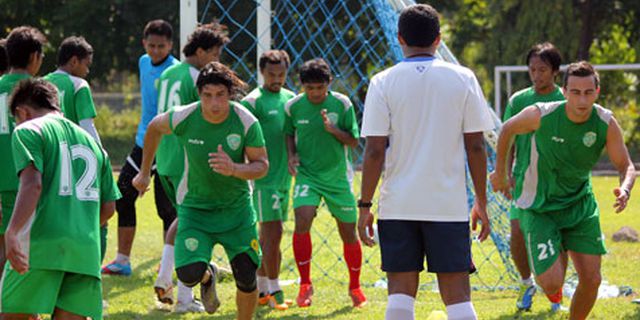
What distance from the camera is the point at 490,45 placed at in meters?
29.0

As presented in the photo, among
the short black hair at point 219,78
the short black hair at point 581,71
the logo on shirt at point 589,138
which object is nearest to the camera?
the short black hair at point 219,78

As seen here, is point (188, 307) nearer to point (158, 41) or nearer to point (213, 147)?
point (213, 147)

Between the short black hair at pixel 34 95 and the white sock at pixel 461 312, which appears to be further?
the white sock at pixel 461 312

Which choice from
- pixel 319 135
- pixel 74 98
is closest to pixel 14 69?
pixel 74 98

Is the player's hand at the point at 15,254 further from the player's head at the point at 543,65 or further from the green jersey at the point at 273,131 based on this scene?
the player's head at the point at 543,65

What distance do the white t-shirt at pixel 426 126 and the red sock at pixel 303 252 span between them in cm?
301

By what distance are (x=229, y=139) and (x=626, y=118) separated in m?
19.1

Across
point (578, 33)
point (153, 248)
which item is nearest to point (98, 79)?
point (578, 33)

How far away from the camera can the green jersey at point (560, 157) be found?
21.9 ft

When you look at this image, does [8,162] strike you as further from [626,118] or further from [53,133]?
[626,118]

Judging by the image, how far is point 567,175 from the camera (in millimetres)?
6879

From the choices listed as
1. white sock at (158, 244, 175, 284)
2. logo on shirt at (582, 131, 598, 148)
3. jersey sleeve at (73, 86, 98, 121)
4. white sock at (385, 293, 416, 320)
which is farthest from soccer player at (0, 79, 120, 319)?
logo on shirt at (582, 131, 598, 148)

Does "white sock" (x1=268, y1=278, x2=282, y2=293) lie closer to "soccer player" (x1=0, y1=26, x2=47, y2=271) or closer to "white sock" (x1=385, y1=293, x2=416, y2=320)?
"soccer player" (x1=0, y1=26, x2=47, y2=271)

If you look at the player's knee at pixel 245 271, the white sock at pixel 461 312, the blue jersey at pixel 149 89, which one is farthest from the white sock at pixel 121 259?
the white sock at pixel 461 312
